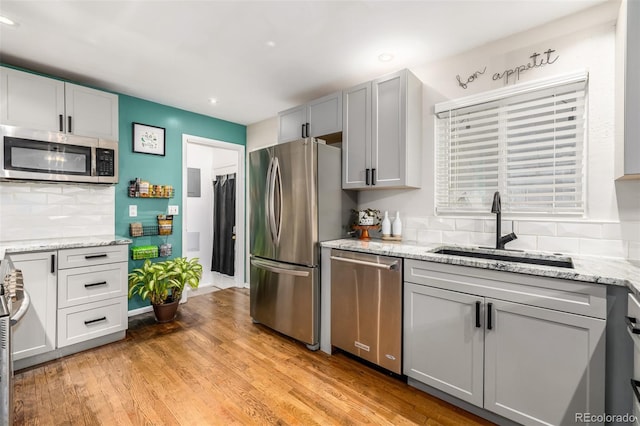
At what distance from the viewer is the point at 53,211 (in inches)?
111

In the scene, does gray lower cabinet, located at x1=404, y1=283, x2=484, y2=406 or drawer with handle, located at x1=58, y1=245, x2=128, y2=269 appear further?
drawer with handle, located at x1=58, y1=245, x2=128, y2=269

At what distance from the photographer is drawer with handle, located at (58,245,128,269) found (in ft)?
8.07

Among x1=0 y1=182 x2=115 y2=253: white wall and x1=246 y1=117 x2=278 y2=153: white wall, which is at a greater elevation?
x1=246 y1=117 x2=278 y2=153: white wall

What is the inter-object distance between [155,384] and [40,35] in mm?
2733

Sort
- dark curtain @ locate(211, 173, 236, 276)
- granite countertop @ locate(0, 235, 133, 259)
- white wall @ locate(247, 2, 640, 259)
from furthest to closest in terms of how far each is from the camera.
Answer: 1. dark curtain @ locate(211, 173, 236, 276)
2. granite countertop @ locate(0, 235, 133, 259)
3. white wall @ locate(247, 2, 640, 259)

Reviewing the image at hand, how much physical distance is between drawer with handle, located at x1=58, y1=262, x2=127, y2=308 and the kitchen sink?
2.87 m

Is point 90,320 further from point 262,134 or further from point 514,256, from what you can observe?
point 514,256

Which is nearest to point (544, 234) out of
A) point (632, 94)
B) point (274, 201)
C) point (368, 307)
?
point (632, 94)

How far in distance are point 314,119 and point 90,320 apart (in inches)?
111

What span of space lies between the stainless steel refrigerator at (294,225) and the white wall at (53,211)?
1.64 meters

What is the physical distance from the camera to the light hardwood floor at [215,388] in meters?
1.77

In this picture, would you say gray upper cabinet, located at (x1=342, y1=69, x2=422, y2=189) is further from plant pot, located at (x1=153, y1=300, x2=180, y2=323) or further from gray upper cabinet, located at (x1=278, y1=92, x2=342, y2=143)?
plant pot, located at (x1=153, y1=300, x2=180, y2=323)

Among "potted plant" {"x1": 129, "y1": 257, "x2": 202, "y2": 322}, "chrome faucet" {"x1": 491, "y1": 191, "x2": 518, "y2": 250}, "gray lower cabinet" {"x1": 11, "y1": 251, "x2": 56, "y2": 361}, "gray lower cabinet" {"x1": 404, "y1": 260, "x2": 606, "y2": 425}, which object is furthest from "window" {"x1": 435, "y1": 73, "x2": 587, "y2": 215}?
"gray lower cabinet" {"x1": 11, "y1": 251, "x2": 56, "y2": 361}

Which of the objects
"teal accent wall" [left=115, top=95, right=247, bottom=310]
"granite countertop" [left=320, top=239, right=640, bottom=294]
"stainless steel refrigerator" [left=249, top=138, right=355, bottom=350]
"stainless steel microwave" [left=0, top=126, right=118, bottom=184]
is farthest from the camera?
"teal accent wall" [left=115, top=95, right=247, bottom=310]
